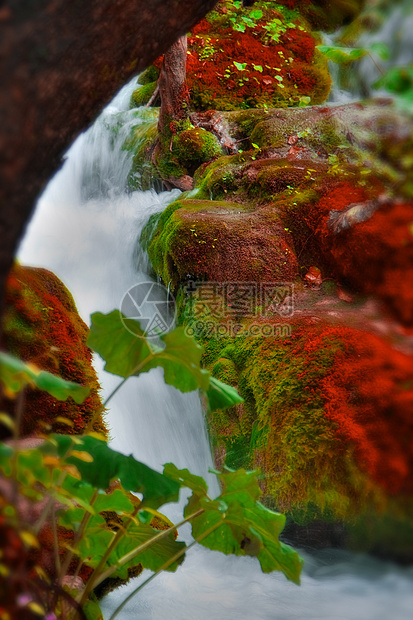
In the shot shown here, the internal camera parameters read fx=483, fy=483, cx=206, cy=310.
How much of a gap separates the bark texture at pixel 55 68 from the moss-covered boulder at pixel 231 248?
2.22m

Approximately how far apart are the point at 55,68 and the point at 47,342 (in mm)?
1976

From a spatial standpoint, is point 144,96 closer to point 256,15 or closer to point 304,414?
point 256,15

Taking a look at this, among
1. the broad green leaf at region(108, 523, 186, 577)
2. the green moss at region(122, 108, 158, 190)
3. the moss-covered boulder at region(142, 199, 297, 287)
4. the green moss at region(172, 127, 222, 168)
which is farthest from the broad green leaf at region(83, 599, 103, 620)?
the green moss at region(122, 108, 158, 190)

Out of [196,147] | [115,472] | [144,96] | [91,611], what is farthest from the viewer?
[144,96]

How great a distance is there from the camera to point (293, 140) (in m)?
5.03

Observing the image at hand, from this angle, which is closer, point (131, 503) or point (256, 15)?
point (131, 503)

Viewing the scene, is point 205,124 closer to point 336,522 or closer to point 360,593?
point 336,522

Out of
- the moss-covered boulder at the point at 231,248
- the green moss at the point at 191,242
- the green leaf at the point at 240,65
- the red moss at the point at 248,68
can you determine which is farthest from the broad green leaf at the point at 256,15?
the moss-covered boulder at the point at 231,248

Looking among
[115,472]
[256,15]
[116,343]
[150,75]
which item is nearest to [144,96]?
[150,75]

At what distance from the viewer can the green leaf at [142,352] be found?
1.45 metres

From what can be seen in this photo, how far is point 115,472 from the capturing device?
1.38 meters

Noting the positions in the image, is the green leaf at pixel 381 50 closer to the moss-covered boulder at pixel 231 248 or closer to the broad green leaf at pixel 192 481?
the broad green leaf at pixel 192 481

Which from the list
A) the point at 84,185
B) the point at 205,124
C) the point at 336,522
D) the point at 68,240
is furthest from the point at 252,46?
the point at 336,522

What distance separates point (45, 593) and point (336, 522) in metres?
1.38
